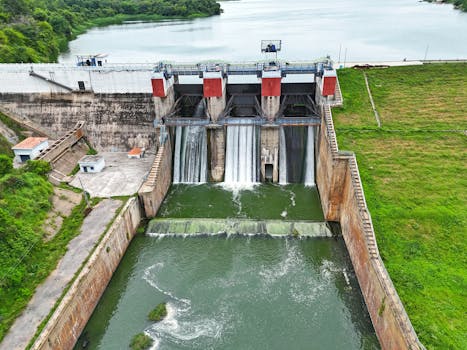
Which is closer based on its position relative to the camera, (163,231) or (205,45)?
(163,231)

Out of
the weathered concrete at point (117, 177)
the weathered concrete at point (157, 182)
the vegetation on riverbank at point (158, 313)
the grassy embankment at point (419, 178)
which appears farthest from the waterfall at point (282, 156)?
the vegetation on riverbank at point (158, 313)

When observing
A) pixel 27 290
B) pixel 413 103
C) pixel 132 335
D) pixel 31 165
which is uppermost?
pixel 413 103

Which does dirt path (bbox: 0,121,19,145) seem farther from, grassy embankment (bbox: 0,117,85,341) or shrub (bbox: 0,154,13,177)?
grassy embankment (bbox: 0,117,85,341)

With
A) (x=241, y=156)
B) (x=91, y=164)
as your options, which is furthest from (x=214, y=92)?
(x=91, y=164)

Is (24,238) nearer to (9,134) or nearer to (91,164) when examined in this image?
(91,164)

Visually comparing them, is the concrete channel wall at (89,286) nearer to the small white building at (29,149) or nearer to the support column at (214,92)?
the small white building at (29,149)

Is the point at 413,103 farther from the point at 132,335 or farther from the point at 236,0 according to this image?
the point at 236,0

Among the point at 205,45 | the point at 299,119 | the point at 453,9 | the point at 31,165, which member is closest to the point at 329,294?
the point at 299,119
